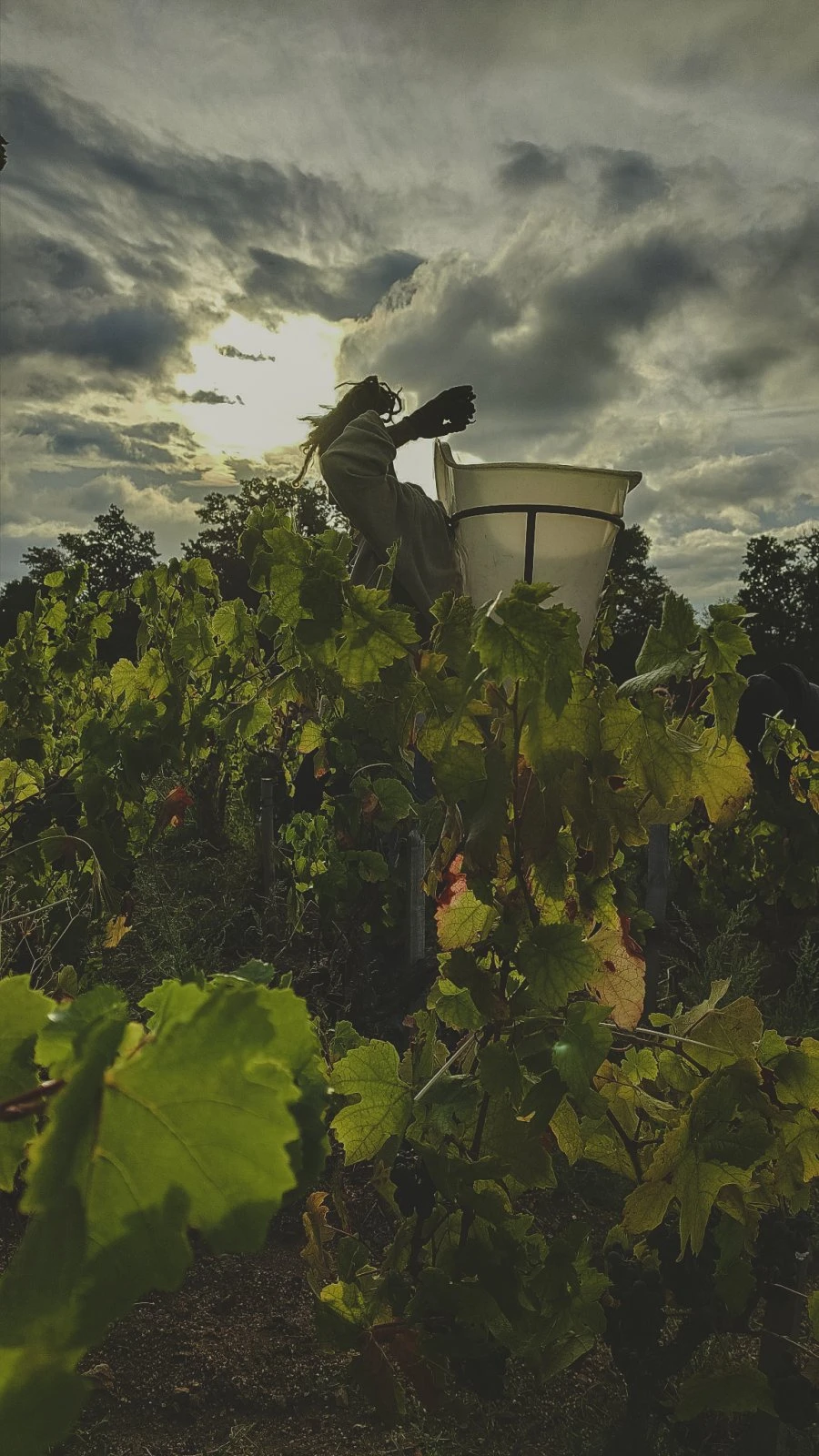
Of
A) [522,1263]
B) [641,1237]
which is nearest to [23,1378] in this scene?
[522,1263]

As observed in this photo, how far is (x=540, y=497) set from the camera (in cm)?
153

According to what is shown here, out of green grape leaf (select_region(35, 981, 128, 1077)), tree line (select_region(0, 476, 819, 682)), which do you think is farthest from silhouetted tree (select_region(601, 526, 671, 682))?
green grape leaf (select_region(35, 981, 128, 1077))

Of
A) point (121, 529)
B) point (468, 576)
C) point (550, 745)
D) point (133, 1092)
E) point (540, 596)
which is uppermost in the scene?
point (121, 529)

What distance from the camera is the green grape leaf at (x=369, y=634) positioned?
4.08 ft

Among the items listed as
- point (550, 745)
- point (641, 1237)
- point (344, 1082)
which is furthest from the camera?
point (641, 1237)

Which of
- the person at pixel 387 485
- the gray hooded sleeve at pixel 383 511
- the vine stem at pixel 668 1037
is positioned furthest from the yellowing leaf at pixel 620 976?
the person at pixel 387 485

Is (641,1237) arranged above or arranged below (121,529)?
below

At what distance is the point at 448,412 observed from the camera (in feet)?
12.7

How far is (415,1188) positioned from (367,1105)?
170 mm

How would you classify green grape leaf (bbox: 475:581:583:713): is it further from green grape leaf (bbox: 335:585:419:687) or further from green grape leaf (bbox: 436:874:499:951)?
green grape leaf (bbox: 436:874:499:951)

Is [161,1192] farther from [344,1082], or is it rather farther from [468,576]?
[468,576]

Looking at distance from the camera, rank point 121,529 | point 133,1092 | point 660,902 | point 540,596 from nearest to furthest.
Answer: point 133,1092
point 540,596
point 660,902
point 121,529

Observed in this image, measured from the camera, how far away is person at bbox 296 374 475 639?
3473mm

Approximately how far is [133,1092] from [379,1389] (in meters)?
1.14
